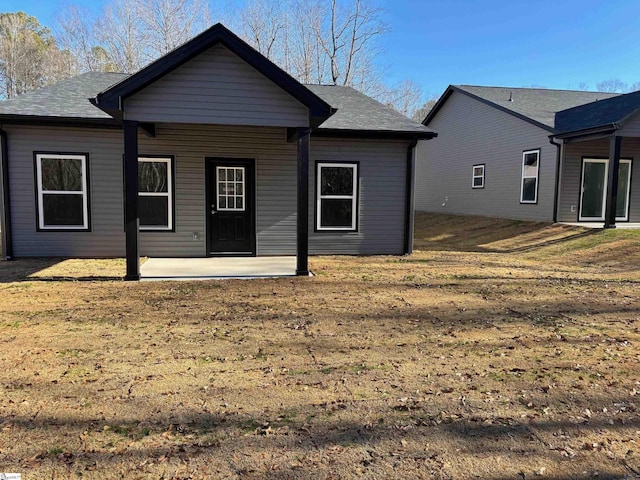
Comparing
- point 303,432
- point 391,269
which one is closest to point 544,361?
point 303,432

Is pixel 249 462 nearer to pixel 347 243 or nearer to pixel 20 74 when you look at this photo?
pixel 347 243

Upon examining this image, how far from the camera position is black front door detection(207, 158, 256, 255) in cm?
969

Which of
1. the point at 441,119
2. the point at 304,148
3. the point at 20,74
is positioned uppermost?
the point at 20,74

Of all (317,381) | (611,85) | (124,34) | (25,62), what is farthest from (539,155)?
(611,85)

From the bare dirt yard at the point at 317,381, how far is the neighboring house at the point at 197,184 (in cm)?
255

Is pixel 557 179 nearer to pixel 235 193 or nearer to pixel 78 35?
pixel 235 193

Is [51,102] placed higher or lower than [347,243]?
higher

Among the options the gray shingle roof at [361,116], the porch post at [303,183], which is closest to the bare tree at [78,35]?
the gray shingle roof at [361,116]

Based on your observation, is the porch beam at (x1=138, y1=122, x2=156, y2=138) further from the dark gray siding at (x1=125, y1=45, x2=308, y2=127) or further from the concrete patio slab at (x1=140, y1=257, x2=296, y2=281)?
the concrete patio slab at (x1=140, y1=257, x2=296, y2=281)

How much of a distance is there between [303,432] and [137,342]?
2.31m

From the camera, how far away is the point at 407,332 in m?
4.79

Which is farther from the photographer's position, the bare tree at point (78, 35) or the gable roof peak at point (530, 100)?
the bare tree at point (78, 35)

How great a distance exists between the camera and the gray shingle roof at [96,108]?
348 inches

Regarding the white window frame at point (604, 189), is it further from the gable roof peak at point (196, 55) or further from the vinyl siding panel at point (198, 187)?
the gable roof peak at point (196, 55)
